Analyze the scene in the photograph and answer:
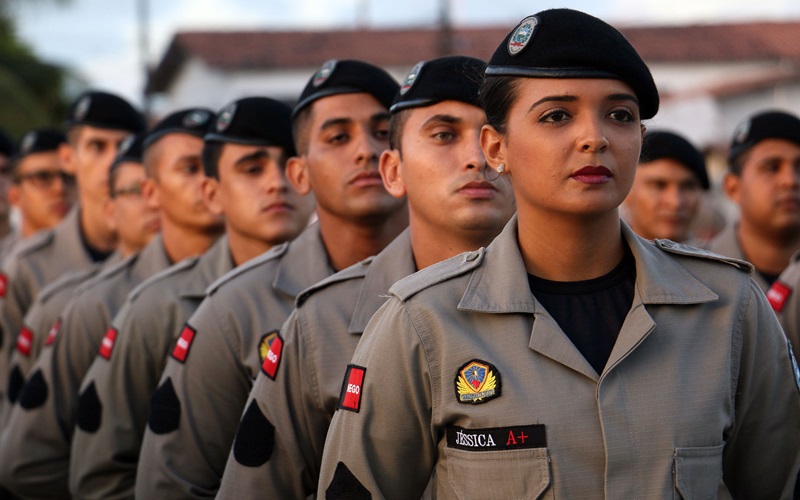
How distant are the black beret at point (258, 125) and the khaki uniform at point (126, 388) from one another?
792 millimetres

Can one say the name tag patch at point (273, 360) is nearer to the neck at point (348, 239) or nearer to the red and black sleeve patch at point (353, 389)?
the red and black sleeve patch at point (353, 389)

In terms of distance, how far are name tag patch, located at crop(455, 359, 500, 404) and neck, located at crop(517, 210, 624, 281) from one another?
37 cm

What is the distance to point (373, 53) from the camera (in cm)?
3859

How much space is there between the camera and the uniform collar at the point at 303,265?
16.8 feet

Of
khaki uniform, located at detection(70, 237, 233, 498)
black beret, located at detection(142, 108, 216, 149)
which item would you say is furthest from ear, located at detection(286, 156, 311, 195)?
black beret, located at detection(142, 108, 216, 149)

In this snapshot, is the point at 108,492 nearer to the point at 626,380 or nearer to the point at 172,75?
the point at 626,380

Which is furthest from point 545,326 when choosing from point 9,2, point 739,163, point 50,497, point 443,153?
point 9,2

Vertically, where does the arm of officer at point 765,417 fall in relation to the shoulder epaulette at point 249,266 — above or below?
below

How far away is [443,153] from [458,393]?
143 centimetres

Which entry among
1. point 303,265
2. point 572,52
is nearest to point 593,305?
point 572,52

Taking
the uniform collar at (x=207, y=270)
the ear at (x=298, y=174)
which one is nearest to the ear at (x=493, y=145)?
the ear at (x=298, y=174)

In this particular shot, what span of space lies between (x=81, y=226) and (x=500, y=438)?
6.22 m

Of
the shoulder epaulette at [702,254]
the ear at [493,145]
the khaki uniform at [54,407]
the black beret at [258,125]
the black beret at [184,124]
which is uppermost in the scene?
the black beret at [184,124]

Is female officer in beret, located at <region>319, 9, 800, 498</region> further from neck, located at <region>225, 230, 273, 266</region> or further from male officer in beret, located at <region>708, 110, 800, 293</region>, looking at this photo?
male officer in beret, located at <region>708, 110, 800, 293</region>
